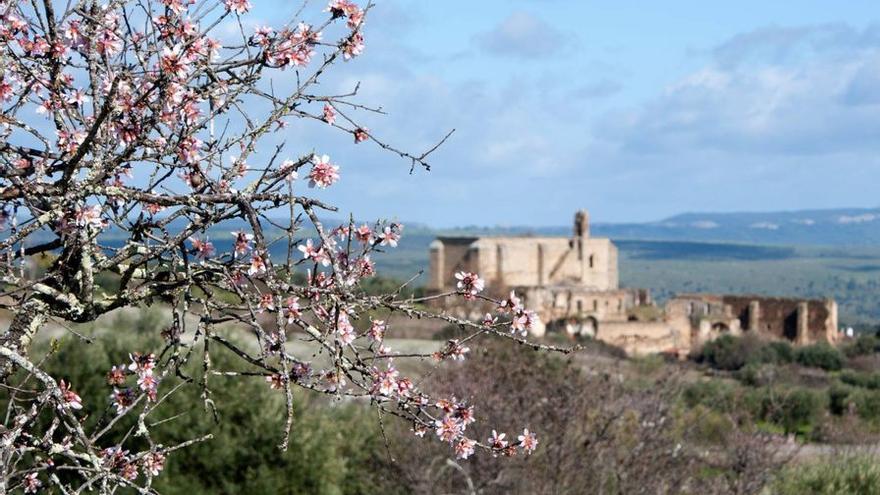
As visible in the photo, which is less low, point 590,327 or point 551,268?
point 551,268

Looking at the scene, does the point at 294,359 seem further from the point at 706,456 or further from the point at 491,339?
the point at 491,339

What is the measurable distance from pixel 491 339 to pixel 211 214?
732 inches

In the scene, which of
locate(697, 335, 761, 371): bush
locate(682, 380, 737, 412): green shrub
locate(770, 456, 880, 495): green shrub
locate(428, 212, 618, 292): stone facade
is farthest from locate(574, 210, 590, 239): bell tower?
locate(770, 456, 880, 495): green shrub

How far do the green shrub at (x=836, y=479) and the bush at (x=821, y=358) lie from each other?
103ft

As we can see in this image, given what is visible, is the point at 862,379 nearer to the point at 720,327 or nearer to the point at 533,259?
the point at 720,327

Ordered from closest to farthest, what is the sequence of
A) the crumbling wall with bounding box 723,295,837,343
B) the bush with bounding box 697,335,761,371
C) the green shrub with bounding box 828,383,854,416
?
the green shrub with bounding box 828,383,854,416 → the bush with bounding box 697,335,761,371 → the crumbling wall with bounding box 723,295,837,343

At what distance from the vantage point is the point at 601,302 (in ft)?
184

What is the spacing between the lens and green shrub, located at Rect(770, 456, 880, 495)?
12.5 meters

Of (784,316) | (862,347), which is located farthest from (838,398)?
(784,316)

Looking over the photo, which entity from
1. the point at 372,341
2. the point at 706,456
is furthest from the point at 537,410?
the point at 372,341

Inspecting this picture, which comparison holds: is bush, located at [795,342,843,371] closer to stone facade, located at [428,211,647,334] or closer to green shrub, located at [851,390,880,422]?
stone facade, located at [428,211,647,334]

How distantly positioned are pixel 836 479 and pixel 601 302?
43508 millimetres

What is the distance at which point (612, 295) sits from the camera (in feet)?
187

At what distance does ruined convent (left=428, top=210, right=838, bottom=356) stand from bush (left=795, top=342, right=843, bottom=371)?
5621 millimetres
